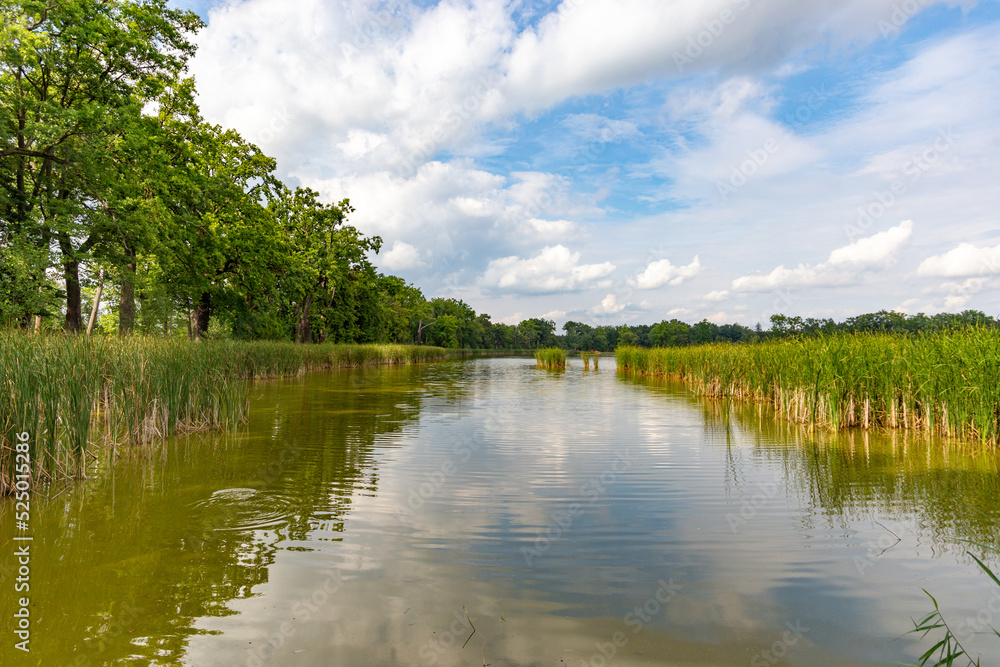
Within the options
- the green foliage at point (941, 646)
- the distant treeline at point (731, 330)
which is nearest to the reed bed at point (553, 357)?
the distant treeline at point (731, 330)

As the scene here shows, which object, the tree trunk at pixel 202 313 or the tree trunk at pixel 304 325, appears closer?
the tree trunk at pixel 202 313

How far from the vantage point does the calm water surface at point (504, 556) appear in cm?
325

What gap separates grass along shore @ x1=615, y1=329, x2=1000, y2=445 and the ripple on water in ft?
37.7

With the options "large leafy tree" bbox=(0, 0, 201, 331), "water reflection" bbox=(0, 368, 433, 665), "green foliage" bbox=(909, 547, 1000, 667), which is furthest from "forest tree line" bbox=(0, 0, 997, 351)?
"green foliage" bbox=(909, 547, 1000, 667)

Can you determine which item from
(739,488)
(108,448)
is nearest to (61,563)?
(108,448)

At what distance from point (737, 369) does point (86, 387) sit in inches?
726

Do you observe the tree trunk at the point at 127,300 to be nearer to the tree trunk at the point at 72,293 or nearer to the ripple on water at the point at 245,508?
the tree trunk at the point at 72,293

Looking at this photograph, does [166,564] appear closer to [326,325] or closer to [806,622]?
[806,622]

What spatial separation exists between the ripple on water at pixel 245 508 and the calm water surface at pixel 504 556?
0.13ft

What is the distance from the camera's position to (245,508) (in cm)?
584

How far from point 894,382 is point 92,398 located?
15.3 m

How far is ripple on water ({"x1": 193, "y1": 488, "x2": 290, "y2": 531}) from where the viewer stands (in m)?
5.34

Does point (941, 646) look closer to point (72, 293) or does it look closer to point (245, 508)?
point (245, 508)

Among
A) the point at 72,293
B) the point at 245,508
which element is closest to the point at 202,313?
the point at 72,293
